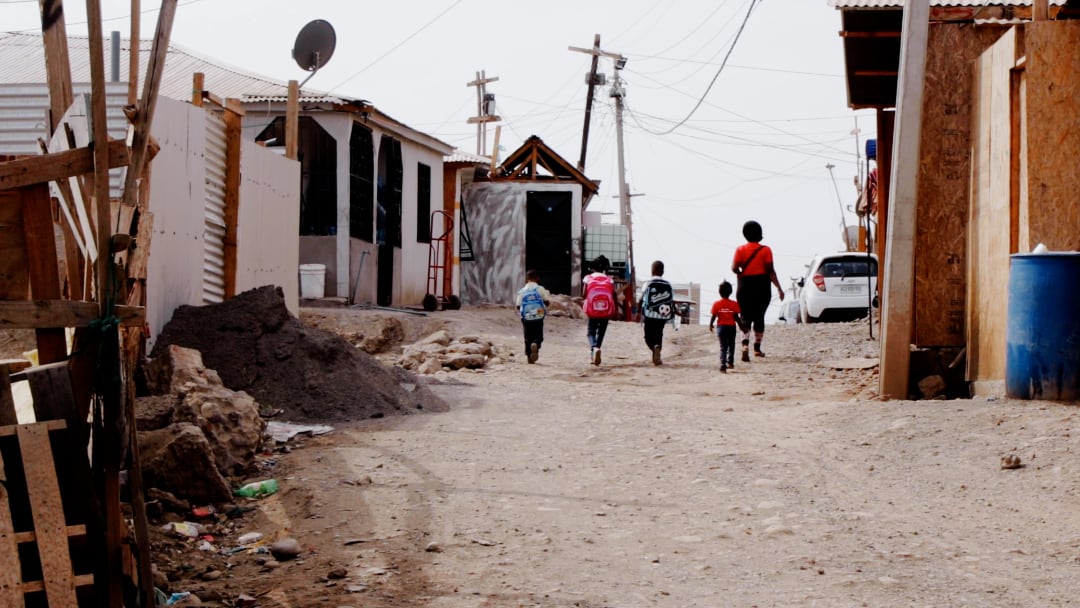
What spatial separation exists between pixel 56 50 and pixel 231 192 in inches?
314

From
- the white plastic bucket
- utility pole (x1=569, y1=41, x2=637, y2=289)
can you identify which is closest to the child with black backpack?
the white plastic bucket

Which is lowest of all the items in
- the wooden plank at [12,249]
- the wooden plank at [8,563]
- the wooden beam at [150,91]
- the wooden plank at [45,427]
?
the wooden plank at [8,563]

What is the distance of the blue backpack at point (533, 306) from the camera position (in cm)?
1566

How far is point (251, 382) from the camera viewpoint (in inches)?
384

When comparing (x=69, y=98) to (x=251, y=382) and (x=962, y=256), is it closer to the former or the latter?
(x=251, y=382)

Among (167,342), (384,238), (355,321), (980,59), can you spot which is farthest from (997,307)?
(384,238)

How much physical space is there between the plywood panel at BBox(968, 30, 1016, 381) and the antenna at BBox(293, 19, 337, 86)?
951cm

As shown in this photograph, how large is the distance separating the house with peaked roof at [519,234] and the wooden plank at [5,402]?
92.2 ft

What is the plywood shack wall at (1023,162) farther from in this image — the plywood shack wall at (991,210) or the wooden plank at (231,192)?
the wooden plank at (231,192)

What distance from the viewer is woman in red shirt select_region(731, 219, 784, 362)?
1520cm

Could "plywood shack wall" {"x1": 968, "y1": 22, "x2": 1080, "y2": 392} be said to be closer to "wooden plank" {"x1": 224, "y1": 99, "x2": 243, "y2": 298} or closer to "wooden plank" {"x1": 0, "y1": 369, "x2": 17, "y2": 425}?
"wooden plank" {"x1": 224, "y1": 99, "x2": 243, "y2": 298}

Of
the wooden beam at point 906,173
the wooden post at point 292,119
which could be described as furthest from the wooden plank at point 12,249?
the wooden post at point 292,119

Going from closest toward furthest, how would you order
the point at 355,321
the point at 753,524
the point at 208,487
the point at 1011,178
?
the point at 753,524 → the point at 208,487 → the point at 1011,178 → the point at 355,321

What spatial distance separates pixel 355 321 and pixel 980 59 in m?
10.6
